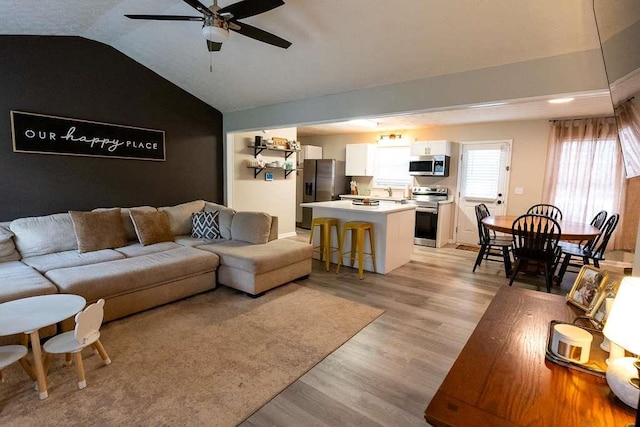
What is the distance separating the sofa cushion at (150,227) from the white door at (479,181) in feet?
17.3

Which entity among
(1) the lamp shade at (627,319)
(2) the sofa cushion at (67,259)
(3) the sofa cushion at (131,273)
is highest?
(1) the lamp shade at (627,319)

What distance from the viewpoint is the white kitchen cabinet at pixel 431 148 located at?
240 inches

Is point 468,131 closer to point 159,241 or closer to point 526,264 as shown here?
point 526,264

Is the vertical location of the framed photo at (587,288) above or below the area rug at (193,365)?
above

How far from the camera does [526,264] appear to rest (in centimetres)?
418

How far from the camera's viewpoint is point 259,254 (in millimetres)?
3490

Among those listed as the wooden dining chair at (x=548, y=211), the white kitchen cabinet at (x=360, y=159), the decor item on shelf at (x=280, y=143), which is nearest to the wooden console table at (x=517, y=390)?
the wooden dining chair at (x=548, y=211)

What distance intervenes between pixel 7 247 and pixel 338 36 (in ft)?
12.4

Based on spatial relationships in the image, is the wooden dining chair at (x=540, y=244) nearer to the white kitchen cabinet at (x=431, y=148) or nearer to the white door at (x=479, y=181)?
the white door at (x=479, y=181)

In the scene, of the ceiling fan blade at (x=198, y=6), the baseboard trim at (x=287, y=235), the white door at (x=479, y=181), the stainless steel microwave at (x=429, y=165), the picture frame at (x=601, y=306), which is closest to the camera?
the picture frame at (x=601, y=306)

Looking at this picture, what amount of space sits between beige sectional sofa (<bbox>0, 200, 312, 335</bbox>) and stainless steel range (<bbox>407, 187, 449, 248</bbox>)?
3005 millimetres

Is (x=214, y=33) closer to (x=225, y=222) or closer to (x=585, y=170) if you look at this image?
(x=225, y=222)

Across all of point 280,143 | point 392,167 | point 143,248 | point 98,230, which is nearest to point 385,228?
point 280,143

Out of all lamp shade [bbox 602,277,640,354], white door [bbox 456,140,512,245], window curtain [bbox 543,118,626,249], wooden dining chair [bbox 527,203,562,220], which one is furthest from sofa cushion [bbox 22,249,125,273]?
window curtain [bbox 543,118,626,249]
